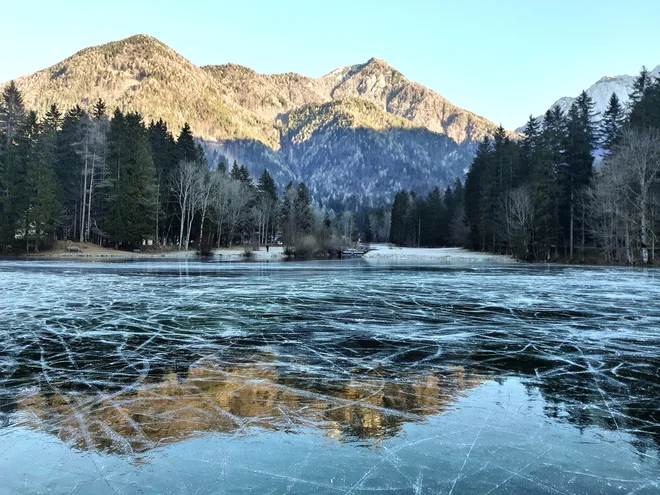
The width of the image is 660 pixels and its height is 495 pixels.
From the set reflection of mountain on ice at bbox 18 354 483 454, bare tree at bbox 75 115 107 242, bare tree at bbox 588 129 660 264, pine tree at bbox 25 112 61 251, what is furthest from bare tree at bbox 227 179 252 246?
reflection of mountain on ice at bbox 18 354 483 454

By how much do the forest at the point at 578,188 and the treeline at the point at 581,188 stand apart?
0.11m

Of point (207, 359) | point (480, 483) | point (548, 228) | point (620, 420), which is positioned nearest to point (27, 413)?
point (207, 359)

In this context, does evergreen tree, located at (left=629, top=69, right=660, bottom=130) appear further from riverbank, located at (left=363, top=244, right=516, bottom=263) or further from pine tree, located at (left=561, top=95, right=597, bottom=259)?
riverbank, located at (left=363, top=244, right=516, bottom=263)

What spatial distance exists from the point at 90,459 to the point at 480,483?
3.02 m

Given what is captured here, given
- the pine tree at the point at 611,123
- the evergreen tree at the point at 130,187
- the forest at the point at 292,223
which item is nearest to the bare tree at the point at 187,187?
the forest at the point at 292,223

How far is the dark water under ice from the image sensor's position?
362 cm

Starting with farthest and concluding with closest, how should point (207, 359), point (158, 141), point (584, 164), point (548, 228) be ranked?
point (158, 141) → point (584, 164) → point (548, 228) → point (207, 359)

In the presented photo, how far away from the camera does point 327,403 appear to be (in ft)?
17.3

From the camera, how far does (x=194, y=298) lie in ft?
49.2

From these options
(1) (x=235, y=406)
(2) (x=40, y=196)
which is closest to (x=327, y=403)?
Result: (1) (x=235, y=406)

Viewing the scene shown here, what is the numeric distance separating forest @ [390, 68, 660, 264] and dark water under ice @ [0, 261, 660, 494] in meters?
33.6

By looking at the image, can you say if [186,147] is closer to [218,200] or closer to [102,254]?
[218,200]

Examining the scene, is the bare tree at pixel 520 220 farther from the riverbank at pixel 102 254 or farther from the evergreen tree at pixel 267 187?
the evergreen tree at pixel 267 187

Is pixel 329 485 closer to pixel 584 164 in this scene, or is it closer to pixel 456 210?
pixel 584 164
